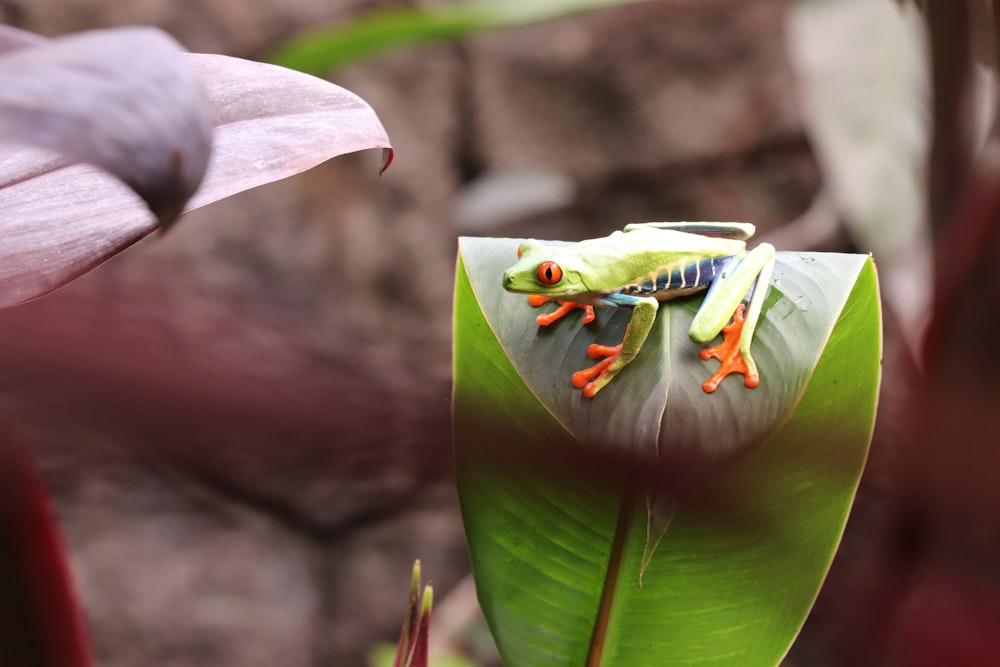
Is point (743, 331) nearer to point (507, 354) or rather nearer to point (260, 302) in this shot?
point (507, 354)

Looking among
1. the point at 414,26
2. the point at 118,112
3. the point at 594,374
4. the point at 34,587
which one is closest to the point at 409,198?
the point at 414,26

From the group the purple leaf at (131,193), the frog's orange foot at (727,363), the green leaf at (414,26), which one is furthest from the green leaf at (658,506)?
the green leaf at (414,26)

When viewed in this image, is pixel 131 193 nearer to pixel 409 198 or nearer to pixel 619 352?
pixel 619 352

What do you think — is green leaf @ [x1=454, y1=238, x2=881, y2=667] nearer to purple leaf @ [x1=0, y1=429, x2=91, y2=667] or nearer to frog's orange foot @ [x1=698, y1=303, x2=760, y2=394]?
frog's orange foot @ [x1=698, y1=303, x2=760, y2=394]

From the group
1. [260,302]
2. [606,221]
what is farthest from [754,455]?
[606,221]

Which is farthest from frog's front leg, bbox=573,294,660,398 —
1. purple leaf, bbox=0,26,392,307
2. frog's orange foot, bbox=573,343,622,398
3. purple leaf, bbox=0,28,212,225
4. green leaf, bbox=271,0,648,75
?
green leaf, bbox=271,0,648,75

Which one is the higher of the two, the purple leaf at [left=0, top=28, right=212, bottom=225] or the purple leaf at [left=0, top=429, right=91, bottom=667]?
the purple leaf at [left=0, top=28, right=212, bottom=225]
